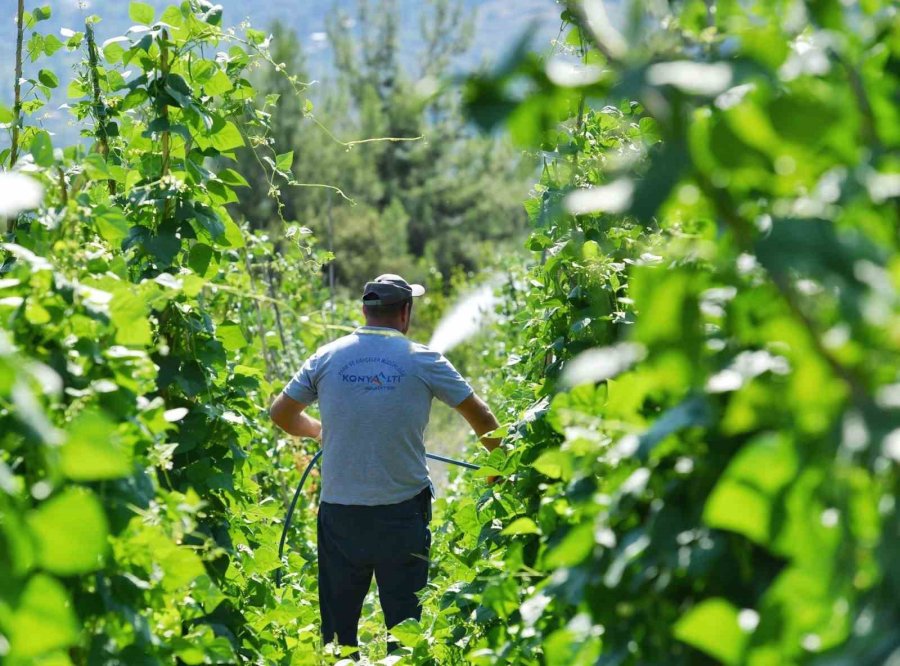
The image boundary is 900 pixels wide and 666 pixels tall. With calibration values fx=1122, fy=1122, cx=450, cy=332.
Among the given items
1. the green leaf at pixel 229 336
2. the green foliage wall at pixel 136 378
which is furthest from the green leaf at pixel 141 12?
the green leaf at pixel 229 336

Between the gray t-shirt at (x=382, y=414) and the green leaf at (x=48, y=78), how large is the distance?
1390mm

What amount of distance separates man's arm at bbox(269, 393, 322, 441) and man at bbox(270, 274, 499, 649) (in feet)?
0.35

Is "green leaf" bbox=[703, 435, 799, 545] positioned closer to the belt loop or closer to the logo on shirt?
the logo on shirt

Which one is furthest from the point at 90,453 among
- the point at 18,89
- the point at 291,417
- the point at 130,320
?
the point at 291,417

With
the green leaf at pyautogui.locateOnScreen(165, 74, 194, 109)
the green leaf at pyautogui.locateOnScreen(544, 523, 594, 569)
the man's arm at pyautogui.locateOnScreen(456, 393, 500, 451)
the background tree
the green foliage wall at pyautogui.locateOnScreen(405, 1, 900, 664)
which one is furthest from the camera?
the background tree

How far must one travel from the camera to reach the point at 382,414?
4.18 meters

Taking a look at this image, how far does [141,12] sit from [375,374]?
175 centimetres

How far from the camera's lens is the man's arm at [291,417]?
4402 millimetres

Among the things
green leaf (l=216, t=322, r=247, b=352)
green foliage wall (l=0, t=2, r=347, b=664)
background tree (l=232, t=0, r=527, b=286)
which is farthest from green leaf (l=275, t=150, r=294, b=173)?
background tree (l=232, t=0, r=527, b=286)

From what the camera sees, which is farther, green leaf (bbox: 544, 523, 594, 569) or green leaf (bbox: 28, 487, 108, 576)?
green leaf (bbox: 544, 523, 594, 569)

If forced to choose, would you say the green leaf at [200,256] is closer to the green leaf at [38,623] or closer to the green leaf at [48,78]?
the green leaf at [48,78]

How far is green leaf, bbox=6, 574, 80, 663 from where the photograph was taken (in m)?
0.99

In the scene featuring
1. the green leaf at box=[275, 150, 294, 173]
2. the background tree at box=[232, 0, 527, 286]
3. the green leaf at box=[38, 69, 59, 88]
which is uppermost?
the green leaf at box=[38, 69, 59, 88]

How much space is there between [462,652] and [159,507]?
128 centimetres
